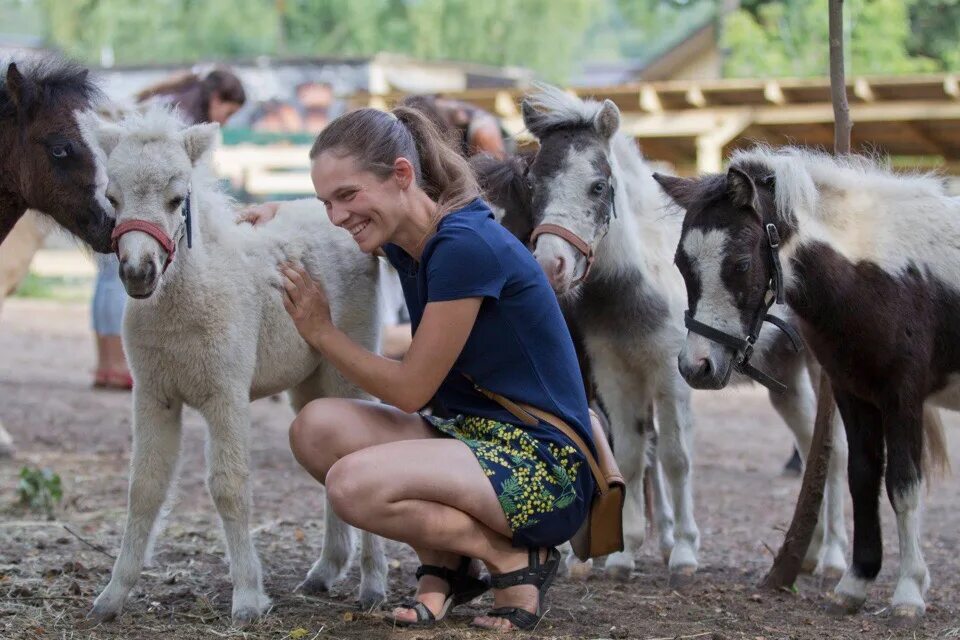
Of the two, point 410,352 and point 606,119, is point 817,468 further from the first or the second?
point 410,352

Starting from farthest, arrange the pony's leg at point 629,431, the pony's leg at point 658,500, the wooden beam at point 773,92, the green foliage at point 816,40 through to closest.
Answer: the green foliage at point 816,40
the wooden beam at point 773,92
the pony's leg at point 658,500
the pony's leg at point 629,431

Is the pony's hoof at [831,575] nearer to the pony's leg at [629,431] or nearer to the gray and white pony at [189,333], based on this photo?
the pony's leg at [629,431]

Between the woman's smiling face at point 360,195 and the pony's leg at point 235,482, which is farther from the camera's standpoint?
the pony's leg at point 235,482

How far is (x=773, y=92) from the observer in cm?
1281

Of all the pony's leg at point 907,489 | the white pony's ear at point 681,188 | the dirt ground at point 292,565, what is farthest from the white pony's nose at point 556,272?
the pony's leg at point 907,489

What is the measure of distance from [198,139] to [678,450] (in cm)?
265

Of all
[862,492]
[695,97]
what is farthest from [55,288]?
[862,492]

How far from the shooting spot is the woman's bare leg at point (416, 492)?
358 centimetres

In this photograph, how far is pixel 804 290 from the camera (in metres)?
4.23

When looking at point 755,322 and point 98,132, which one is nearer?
point 98,132

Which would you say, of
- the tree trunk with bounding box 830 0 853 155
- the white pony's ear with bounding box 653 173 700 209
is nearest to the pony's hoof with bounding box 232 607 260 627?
the white pony's ear with bounding box 653 173 700 209

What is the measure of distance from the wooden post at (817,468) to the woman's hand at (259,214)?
97.0 inches

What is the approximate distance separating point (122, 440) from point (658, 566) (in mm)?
4830

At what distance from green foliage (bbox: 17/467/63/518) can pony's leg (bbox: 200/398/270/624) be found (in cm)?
240
